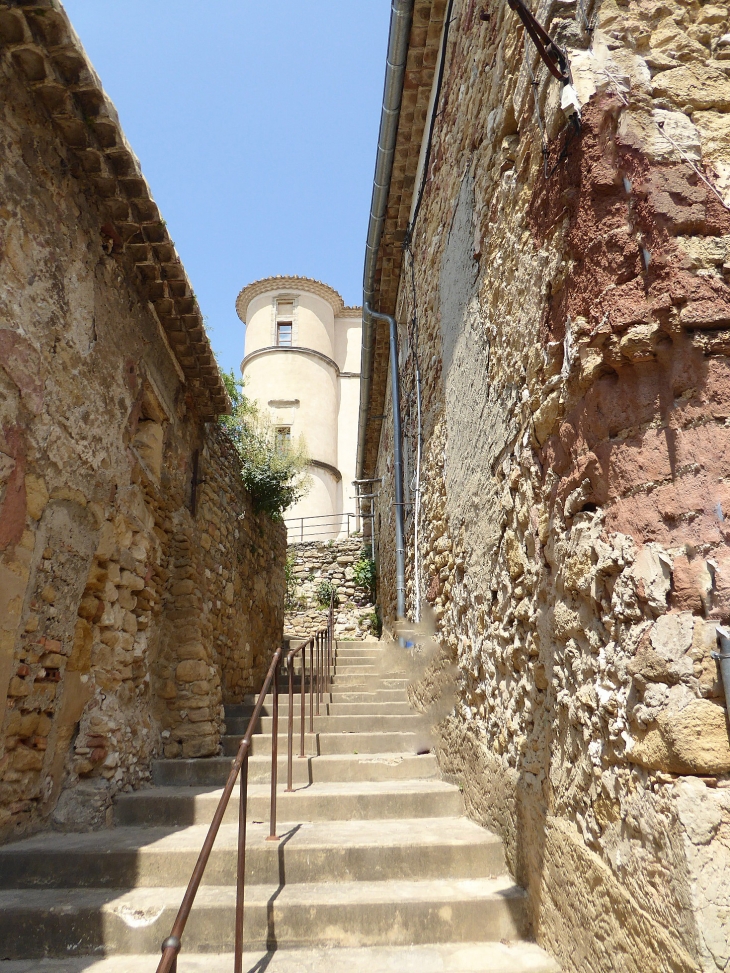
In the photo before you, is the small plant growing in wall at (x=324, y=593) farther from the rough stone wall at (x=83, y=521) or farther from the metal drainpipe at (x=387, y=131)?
the rough stone wall at (x=83, y=521)

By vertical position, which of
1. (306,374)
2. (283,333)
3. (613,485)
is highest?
(283,333)

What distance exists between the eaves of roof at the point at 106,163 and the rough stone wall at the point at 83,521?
2.8 inches

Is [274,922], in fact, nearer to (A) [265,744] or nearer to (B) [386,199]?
(A) [265,744]

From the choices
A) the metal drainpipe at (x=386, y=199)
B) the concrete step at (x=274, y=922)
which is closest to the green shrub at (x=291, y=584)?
the metal drainpipe at (x=386, y=199)

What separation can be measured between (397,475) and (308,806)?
12.1ft

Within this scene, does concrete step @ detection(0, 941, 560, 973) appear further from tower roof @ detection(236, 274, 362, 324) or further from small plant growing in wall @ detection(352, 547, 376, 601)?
tower roof @ detection(236, 274, 362, 324)

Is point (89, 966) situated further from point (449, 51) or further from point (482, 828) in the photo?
point (449, 51)

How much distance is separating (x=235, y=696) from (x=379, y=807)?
2.52 metres

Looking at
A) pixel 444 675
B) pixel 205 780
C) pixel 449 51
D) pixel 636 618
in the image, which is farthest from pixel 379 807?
pixel 449 51

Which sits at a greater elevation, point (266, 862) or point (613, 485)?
point (613, 485)

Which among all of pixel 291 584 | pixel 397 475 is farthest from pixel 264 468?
pixel 291 584

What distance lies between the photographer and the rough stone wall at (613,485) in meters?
1.66

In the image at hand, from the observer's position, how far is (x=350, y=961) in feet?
8.17

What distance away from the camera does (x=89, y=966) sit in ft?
8.32
